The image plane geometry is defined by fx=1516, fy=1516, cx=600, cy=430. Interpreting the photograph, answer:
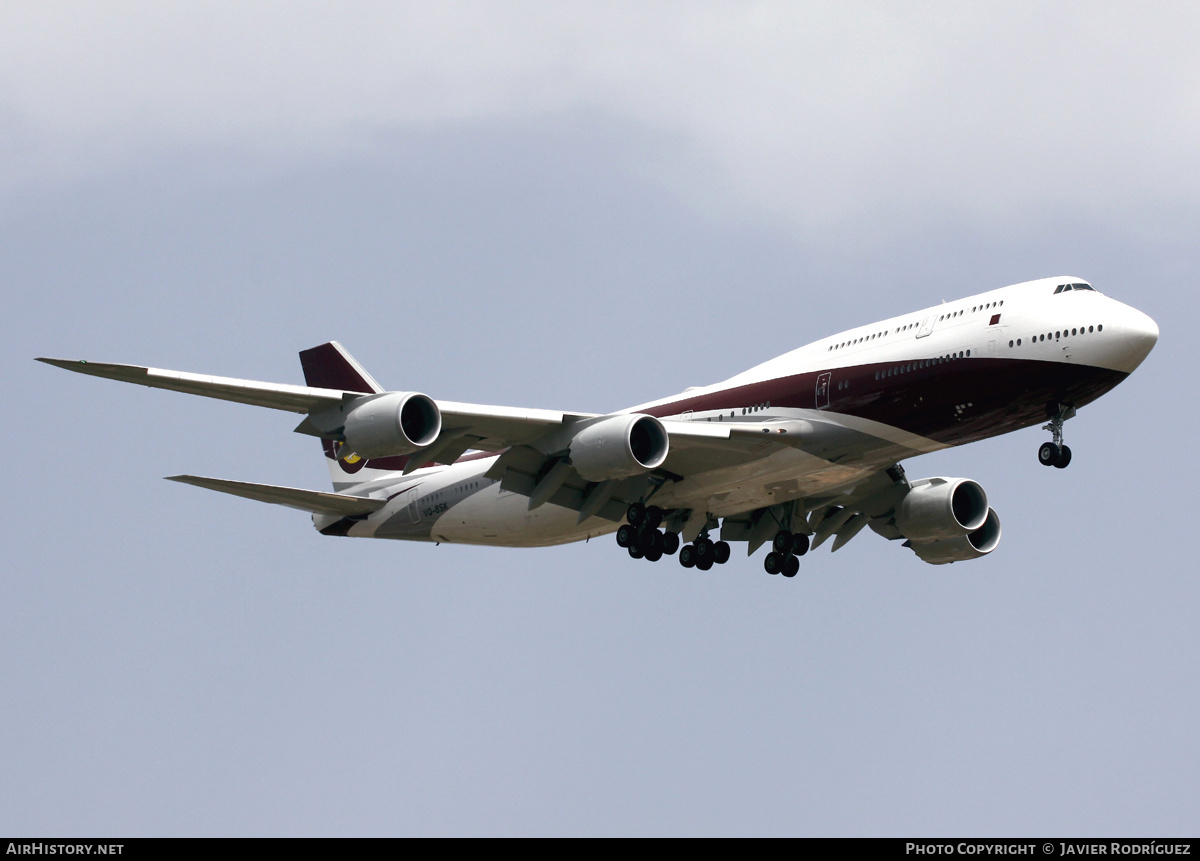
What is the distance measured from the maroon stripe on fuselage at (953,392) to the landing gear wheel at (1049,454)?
3.21 ft

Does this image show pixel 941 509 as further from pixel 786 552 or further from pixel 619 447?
pixel 619 447

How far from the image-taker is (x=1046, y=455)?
38.0 m

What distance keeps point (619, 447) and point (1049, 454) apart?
10.9 meters

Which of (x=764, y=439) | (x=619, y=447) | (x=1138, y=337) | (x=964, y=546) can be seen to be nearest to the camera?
(x=1138, y=337)

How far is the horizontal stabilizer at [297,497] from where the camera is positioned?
42.7m

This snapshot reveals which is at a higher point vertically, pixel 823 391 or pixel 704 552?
pixel 823 391

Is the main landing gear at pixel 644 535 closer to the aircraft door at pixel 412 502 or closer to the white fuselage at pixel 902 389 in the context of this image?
the white fuselage at pixel 902 389

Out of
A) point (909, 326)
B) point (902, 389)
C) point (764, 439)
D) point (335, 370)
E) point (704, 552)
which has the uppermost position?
point (335, 370)

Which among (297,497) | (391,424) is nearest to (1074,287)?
(391,424)

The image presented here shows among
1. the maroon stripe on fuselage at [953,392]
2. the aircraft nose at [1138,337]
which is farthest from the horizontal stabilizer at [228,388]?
the aircraft nose at [1138,337]

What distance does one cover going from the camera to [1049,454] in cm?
3800

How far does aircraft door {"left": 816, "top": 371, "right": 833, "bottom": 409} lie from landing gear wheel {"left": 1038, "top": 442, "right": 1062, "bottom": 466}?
5735 mm

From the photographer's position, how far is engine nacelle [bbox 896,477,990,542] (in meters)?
47.4

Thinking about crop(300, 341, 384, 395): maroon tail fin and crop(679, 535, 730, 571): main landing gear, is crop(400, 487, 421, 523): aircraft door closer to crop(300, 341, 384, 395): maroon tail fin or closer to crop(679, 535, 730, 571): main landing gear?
crop(300, 341, 384, 395): maroon tail fin
